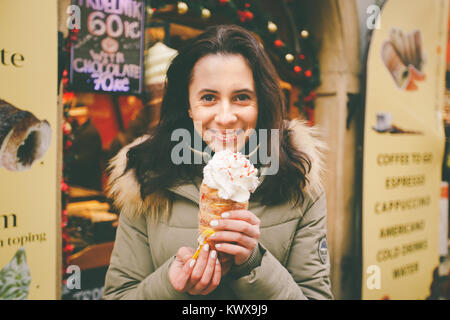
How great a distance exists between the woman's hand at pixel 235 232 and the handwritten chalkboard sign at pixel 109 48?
1.71 meters

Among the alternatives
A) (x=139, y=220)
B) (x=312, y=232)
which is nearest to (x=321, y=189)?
(x=312, y=232)

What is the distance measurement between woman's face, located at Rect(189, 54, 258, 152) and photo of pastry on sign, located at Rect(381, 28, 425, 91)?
2620 mm

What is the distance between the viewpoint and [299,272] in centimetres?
207

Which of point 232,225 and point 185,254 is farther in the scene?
point 185,254

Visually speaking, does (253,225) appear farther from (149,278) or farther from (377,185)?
(377,185)

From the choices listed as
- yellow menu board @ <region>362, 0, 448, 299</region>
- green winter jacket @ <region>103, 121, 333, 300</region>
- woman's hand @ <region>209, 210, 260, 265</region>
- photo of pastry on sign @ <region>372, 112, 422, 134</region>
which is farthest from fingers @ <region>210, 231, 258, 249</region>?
photo of pastry on sign @ <region>372, 112, 422, 134</region>

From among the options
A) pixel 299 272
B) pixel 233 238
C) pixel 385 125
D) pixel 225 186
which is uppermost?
pixel 385 125

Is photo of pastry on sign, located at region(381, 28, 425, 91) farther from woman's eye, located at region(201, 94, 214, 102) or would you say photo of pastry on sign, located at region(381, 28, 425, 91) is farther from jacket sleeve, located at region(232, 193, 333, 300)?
woman's eye, located at region(201, 94, 214, 102)

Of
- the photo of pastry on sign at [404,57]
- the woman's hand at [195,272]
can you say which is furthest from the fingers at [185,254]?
the photo of pastry on sign at [404,57]

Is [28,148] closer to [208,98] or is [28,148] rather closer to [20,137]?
[20,137]

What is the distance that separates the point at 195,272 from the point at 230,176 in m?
0.46

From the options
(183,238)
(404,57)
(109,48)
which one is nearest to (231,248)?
(183,238)

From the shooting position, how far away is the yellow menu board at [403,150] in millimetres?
4027
